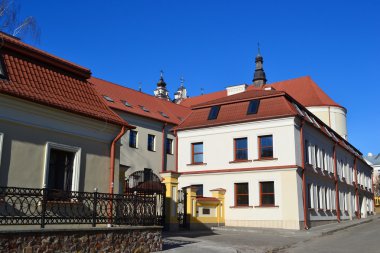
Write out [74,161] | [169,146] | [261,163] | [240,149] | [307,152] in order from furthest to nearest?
1. [169,146]
2. [307,152]
3. [240,149]
4. [261,163]
5. [74,161]

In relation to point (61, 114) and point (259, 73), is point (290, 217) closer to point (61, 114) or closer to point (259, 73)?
point (61, 114)

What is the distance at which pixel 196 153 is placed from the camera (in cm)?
2806

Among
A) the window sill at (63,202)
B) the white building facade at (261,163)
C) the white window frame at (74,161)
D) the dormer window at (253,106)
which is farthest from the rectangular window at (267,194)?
the window sill at (63,202)

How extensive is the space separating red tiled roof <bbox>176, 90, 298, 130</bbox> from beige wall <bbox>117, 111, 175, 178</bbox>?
10.9 ft

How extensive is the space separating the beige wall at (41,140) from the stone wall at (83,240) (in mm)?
2347

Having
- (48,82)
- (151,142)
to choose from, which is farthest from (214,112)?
(48,82)

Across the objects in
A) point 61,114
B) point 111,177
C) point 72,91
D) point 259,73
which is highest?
point 259,73

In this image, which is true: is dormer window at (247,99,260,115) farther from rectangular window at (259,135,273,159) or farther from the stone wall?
the stone wall

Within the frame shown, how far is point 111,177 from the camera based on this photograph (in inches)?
523

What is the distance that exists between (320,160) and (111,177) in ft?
64.1

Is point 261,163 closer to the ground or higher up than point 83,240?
higher up

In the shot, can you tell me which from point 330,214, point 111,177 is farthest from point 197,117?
point 111,177

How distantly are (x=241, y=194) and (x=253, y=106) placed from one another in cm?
559

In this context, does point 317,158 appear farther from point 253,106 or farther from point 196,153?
point 196,153
